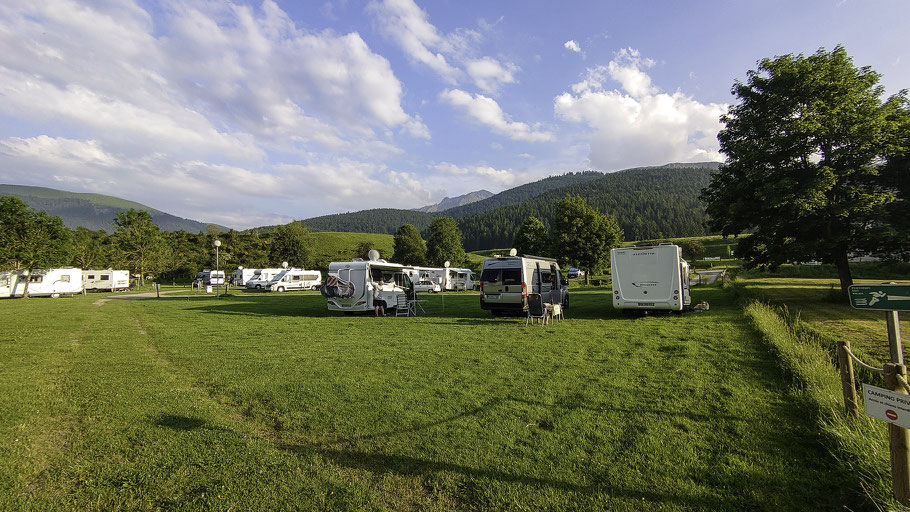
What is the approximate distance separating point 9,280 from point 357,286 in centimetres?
2924

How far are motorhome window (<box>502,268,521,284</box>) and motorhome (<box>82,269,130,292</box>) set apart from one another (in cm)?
3970

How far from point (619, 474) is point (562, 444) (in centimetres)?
62

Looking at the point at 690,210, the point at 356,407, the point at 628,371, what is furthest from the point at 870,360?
the point at 690,210

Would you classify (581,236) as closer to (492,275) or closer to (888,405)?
(492,275)

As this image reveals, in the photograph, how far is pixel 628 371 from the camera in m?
6.31

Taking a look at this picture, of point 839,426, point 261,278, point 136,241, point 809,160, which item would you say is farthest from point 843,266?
point 136,241

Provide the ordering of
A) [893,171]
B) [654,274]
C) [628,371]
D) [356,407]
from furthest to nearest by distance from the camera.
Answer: [893,171]
[654,274]
[628,371]
[356,407]

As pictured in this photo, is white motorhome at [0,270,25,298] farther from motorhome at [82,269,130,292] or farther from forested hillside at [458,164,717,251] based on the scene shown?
forested hillside at [458,164,717,251]

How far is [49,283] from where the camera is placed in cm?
2756

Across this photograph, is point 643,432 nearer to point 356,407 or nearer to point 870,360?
point 356,407

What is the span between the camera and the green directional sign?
2.70 meters

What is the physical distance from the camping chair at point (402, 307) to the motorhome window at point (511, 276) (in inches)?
160

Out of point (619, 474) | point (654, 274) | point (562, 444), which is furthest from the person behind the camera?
point (654, 274)

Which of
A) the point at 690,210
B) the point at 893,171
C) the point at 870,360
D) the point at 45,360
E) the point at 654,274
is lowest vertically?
the point at 870,360
